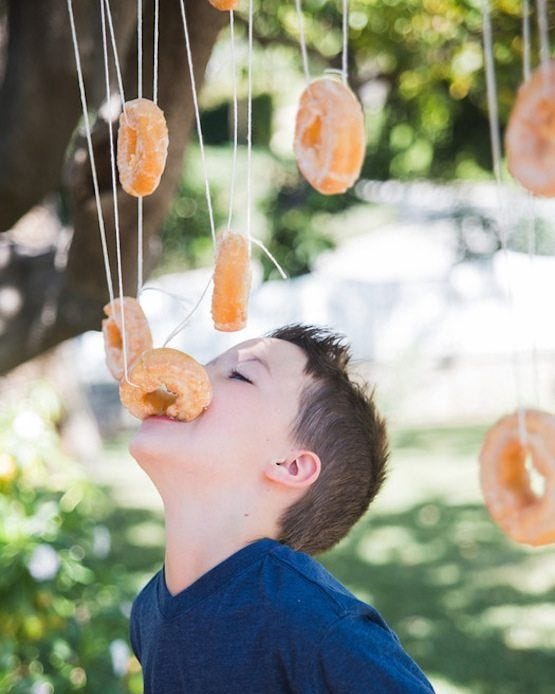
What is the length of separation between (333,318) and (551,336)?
80.3 inches

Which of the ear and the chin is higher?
the chin

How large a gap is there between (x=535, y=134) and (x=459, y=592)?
4386mm

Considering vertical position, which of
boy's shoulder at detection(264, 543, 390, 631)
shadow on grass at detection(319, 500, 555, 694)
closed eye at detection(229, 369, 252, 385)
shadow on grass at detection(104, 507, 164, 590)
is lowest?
shadow on grass at detection(104, 507, 164, 590)

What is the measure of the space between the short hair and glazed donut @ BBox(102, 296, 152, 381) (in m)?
0.28

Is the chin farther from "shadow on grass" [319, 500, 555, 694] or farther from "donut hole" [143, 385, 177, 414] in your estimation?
"shadow on grass" [319, 500, 555, 694]

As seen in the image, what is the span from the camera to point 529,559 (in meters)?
5.46

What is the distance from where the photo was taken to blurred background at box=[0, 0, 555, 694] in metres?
2.32

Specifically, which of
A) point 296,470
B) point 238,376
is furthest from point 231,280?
point 296,470

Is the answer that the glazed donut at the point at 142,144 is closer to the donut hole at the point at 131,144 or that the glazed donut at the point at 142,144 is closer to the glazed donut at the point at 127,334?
the donut hole at the point at 131,144

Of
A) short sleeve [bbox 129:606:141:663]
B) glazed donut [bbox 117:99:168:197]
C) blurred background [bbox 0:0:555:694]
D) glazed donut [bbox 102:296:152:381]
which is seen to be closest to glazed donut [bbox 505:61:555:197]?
blurred background [bbox 0:0:555:694]

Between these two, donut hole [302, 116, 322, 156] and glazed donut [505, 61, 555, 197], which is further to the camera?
donut hole [302, 116, 322, 156]

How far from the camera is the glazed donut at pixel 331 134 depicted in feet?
3.66

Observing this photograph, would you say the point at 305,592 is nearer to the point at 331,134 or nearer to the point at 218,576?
the point at 218,576

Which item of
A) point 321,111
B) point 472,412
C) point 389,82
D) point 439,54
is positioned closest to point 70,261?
point 321,111
